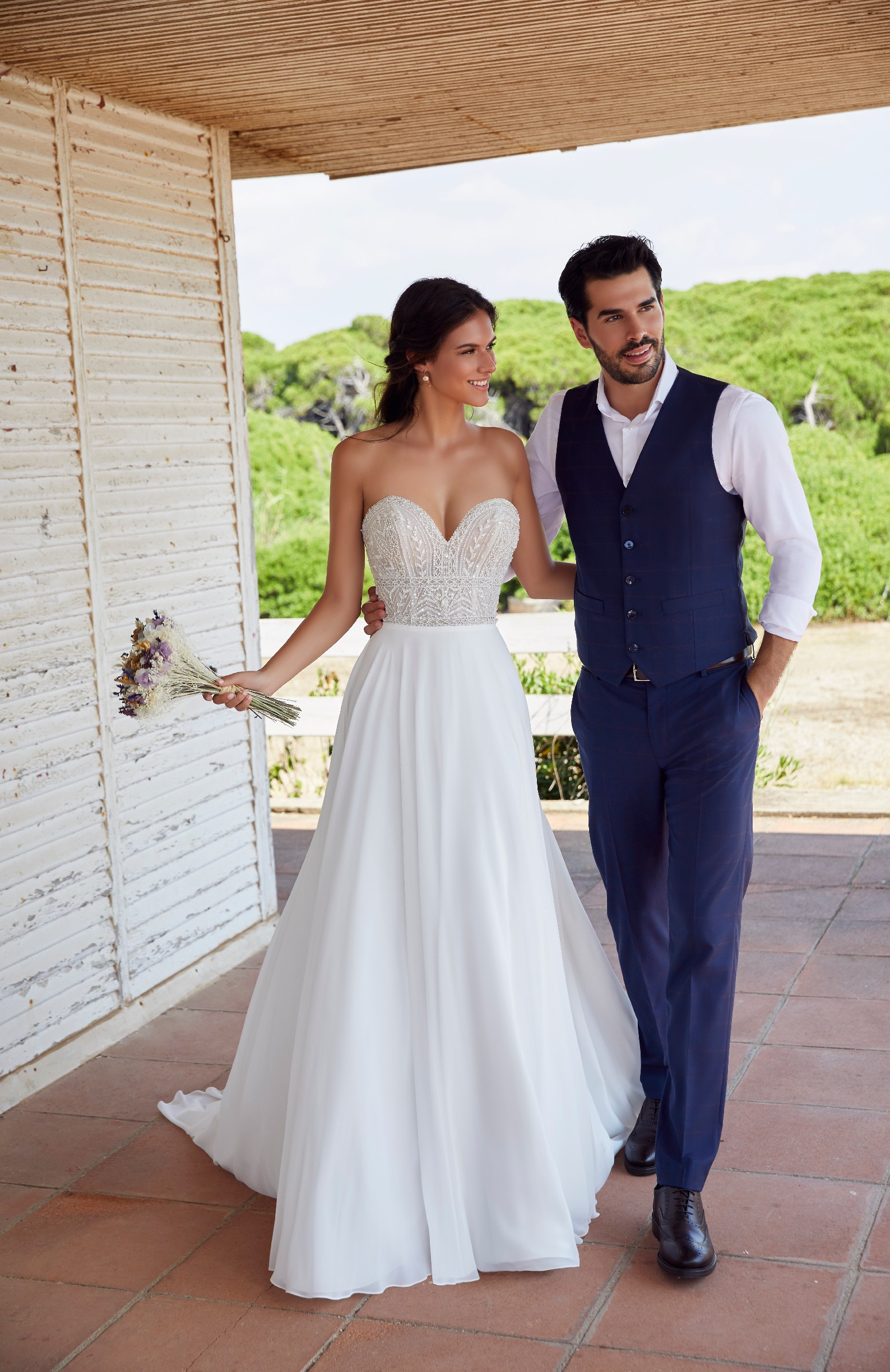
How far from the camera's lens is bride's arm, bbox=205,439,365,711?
2990 mm

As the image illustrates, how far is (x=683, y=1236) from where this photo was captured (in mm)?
2672

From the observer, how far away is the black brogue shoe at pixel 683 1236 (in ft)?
8.72

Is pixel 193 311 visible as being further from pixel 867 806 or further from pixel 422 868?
pixel 867 806

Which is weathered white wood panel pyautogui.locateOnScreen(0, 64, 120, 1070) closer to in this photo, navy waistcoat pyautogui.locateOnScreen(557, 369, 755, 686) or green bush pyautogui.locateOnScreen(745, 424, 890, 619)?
navy waistcoat pyautogui.locateOnScreen(557, 369, 755, 686)

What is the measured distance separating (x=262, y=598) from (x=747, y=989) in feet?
36.1

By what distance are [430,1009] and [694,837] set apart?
64cm

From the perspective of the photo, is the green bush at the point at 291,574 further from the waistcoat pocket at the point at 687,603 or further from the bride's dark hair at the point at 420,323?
the waistcoat pocket at the point at 687,603

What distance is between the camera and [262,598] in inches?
578

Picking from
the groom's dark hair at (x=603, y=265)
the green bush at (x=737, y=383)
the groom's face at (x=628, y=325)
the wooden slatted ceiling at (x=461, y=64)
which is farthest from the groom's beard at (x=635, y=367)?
the green bush at (x=737, y=383)

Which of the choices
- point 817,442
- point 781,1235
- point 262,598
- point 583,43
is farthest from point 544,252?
point 781,1235

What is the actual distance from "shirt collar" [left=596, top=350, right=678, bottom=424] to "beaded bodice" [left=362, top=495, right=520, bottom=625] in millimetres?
309

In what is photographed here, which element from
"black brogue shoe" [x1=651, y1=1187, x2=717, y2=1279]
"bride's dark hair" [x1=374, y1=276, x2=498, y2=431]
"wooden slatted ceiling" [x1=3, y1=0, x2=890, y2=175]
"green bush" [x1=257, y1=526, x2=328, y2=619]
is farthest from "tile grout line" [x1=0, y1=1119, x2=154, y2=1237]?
"green bush" [x1=257, y1=526, x2=328, y2=619]

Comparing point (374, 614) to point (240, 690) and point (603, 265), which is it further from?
point (603, 265)

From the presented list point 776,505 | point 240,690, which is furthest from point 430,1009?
point 776,505
